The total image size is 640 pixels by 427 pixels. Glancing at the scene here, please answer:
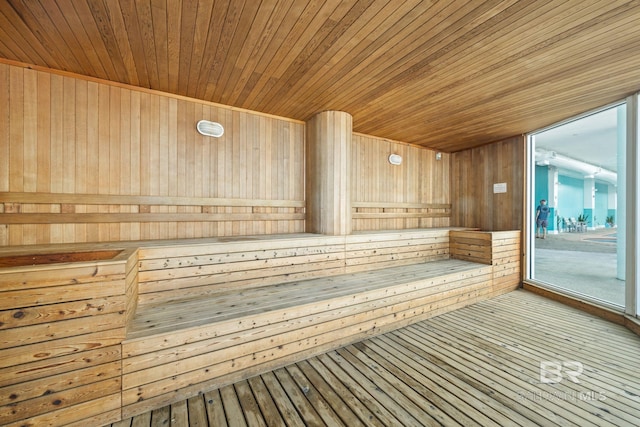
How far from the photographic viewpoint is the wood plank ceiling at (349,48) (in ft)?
5.80

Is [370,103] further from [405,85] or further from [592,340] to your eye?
[592,340]

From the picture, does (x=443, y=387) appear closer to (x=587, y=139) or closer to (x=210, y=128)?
(x=210, y=128)

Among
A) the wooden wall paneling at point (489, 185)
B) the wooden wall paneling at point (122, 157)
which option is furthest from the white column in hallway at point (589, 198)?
the wooden wall paneling at point (122, 157)

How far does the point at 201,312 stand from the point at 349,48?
2558 mm

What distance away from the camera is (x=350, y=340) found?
2555 millimetres

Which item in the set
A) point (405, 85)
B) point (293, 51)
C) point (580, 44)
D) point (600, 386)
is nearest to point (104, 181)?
point (293, 51)

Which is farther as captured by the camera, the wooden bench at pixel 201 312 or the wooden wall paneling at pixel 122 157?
the wooden wall paneling at pixel 122 157

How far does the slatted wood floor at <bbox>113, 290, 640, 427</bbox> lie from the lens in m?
1.62

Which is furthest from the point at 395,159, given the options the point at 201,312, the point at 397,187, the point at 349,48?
the point at 201,312

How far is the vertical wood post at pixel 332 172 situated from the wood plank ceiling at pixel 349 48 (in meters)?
0.35

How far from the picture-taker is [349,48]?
2.18m

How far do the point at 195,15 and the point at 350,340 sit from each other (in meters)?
3.06

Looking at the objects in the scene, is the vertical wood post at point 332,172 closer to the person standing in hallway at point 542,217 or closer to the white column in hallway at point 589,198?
the person standing in hallway at point 542,217

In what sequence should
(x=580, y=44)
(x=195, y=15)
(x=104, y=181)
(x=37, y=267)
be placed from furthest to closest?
1. (x=104, y=181)
2. (x=580, y=44)
3. (x=195, y=15)
4. (x=37, y=267)
